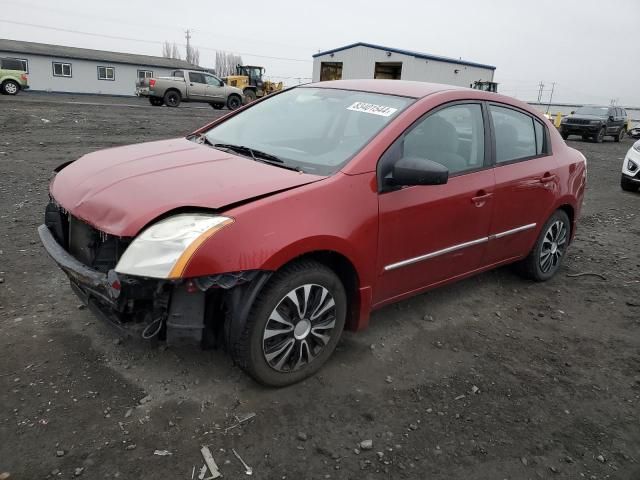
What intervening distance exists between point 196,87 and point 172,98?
130 cm

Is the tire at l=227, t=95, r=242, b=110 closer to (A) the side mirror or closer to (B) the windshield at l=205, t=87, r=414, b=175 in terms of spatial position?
(B) the windshield at l=205, t=87, r=414, b=175

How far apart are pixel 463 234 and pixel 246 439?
2.00 metres

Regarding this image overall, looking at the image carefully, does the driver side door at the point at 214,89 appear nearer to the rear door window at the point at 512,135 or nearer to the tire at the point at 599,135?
the tire at the point at 599,135

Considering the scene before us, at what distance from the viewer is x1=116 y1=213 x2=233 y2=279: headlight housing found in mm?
2234

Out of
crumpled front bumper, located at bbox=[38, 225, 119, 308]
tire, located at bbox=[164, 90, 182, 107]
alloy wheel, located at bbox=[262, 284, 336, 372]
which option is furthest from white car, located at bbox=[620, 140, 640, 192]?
tire, located at bbox=[164, 90, 182, 107]

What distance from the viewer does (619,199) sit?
9055 mm

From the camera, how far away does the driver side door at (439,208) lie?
301cm

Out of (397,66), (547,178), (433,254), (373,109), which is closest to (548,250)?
(547,178)

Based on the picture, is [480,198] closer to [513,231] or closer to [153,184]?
[513,231]

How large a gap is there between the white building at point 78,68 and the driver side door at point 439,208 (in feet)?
135

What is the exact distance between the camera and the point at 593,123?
22688 millimetres

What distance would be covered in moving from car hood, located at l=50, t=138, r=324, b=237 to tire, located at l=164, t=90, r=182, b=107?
22.3 m

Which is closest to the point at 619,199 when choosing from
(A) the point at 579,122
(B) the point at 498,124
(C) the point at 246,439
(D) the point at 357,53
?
(B) the point at 498,124

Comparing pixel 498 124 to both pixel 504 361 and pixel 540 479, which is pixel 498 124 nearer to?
pixel 504 361
